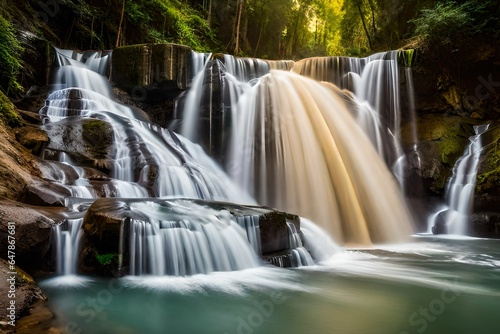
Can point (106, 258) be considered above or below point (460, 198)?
below

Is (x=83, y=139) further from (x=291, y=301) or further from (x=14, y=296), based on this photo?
(x=291, y=301)

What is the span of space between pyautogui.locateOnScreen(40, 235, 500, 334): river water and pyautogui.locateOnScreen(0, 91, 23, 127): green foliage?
475 centimetres

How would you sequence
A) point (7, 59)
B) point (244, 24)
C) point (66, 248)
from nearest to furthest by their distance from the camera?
point (66, 248), point (7, 59), point (244, 24)

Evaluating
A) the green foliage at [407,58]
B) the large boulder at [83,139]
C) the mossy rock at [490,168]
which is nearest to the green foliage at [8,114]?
the large boulder at [83,139]

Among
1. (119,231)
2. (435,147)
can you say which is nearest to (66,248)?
(119,231)

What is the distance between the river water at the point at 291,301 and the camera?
3.40 meters

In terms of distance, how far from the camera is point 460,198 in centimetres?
1019

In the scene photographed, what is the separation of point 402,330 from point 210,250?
2.71 m

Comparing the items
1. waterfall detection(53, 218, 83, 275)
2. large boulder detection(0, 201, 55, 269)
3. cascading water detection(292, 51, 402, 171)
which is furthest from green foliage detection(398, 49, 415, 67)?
large boulder detection(0, 201, 55, 269)

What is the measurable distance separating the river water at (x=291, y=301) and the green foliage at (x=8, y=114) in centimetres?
475

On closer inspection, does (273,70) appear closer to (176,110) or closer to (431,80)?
(176,110)

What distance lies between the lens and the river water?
3.40 meters

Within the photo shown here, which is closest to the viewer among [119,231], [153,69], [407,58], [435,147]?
[119,231]

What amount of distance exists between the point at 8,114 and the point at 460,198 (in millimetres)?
11659
